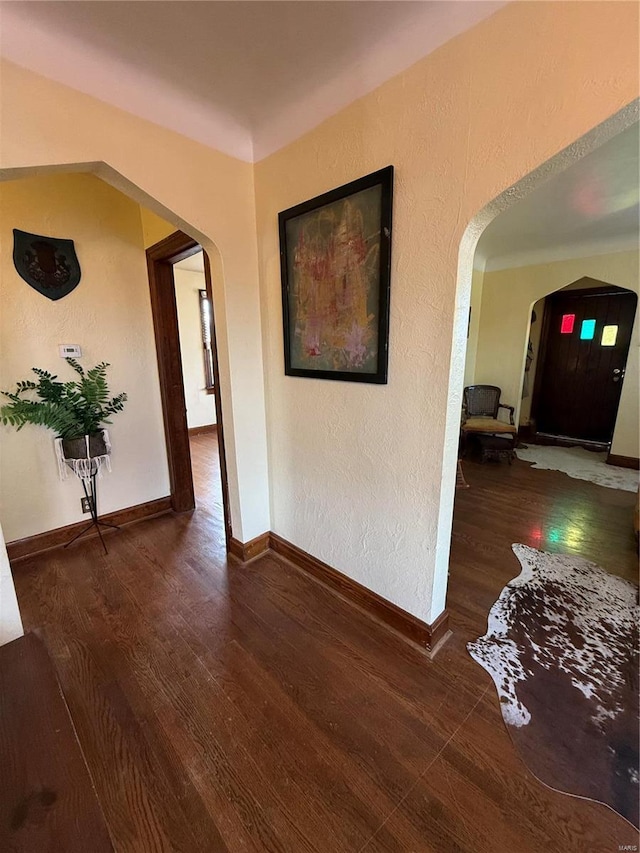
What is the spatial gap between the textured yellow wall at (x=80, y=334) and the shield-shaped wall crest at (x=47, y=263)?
4 centimetres

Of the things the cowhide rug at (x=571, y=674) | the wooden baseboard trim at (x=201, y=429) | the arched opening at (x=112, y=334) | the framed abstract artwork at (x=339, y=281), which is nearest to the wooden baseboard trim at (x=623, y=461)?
the cowhide rug at (x=571, y=674)

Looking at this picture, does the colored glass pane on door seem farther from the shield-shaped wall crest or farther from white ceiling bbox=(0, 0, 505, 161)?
the shield-shaped wall crest

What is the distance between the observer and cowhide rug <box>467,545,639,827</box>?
112 centimetres

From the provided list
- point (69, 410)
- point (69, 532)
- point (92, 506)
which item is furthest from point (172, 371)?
point (69, 532)

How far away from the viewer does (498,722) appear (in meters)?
1.26

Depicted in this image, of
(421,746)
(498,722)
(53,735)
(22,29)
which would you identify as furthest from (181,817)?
(22,29)

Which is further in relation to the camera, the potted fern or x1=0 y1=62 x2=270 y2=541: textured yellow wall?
the potted fern

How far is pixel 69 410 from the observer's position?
217cm

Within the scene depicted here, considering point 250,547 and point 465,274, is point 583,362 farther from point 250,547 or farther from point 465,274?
point 250,547

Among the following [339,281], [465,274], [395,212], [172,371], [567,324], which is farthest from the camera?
[567,324]

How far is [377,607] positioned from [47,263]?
9.42 ft

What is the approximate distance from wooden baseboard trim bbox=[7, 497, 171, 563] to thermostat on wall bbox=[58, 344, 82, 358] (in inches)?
47.5

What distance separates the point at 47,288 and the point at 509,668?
331 cm

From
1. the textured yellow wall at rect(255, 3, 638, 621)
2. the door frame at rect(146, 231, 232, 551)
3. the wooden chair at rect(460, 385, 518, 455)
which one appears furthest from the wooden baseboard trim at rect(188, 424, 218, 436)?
the wooden chair at rect(460, 385, 518, 455)
